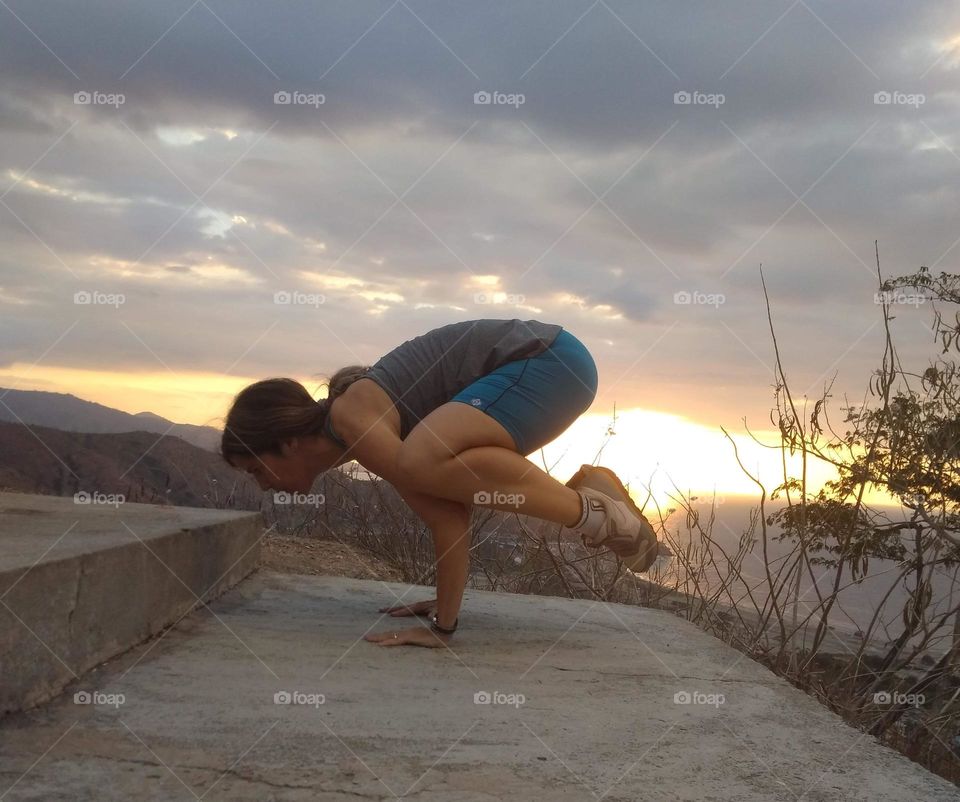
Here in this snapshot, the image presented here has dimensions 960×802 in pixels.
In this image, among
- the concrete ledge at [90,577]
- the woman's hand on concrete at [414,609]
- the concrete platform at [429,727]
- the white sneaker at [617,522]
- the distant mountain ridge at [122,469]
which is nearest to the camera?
the concrete platform at [429,727]

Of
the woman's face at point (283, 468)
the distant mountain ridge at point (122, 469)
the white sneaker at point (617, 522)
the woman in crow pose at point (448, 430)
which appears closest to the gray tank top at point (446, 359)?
the woman in crow pose at point (448, 430)

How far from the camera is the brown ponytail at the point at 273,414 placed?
245 centimetres

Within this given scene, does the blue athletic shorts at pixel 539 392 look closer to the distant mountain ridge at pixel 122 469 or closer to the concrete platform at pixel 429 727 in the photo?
the concrete platform at pixel 429 727

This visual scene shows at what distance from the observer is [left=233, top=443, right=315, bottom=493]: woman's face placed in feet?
8.23

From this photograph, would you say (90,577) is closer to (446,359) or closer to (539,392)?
(446,359)

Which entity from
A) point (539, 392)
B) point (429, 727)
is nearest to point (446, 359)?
point (539, 392)

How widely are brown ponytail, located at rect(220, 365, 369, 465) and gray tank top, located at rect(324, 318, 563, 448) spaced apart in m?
0.07

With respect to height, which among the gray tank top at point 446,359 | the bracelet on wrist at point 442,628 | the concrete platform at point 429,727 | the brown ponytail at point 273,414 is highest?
the gray tank top at point 446,359

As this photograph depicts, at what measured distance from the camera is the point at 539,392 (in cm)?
243

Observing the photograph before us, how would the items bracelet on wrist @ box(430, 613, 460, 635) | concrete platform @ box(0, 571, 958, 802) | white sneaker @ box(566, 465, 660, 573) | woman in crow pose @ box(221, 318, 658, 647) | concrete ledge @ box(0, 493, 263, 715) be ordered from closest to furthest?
1. concrete platform @ box(0, 571, 958, 802)
2. concrete ledge @ box(0, 493, 263, 715)
3. woman in crow pose @ box(221, 318, 658, 647)
4. bracelet on wrist @ box(430, 613, 460, 635)
5. white sneaker @ box(566, 465, 660, 573)

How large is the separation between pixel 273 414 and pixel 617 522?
3.49 feet

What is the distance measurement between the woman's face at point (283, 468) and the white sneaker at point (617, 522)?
86 cm

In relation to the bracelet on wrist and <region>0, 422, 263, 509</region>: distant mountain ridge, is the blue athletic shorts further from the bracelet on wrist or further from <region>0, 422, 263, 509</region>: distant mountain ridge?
<region>0, 422, 263, 509</region>: distant mountain ridge

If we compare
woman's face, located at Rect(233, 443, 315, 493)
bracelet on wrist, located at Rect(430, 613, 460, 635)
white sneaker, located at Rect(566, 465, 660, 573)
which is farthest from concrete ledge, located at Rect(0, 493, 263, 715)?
white sneaker, located at Rect(566, 465, 660, 573)
